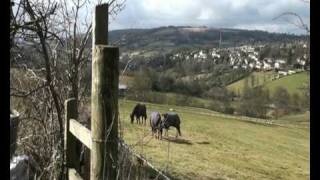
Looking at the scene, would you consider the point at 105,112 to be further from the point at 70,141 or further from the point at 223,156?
the point at 223,156

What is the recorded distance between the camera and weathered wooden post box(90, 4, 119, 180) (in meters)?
2.71

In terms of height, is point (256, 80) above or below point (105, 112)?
above

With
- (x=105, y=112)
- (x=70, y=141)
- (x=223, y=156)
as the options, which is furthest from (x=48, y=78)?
(x=223, y=156)

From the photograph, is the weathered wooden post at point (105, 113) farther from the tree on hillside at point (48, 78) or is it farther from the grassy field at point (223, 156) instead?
the grassy field at point (223, 156)

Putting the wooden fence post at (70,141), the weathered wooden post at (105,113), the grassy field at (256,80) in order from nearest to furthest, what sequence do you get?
the weathered wooden post at (105,113)
the wooden fence post at (70,141)
the grassy field at (256,80)

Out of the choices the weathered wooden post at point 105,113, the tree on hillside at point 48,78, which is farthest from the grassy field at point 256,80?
the weathered wooden post at point 105,113

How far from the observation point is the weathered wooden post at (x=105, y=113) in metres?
2.71

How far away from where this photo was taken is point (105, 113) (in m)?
2.74

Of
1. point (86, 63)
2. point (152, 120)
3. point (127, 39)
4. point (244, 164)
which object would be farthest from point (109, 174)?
point (152, 120)

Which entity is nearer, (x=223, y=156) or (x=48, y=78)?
(x=48, y=78)


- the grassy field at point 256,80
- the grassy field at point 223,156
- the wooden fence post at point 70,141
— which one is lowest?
the grassy field at point 223,156

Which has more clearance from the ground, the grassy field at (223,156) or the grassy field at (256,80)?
the grassy field at (256,80)

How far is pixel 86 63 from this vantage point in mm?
6039
